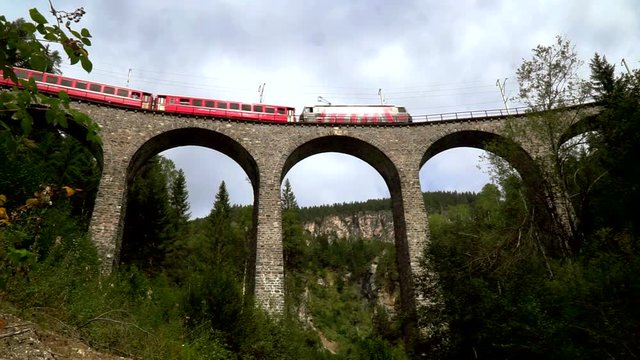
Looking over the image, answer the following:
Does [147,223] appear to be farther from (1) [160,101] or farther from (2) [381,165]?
(2) [381,165]

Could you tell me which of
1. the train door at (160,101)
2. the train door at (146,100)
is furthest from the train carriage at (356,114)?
the train door at (146,100)

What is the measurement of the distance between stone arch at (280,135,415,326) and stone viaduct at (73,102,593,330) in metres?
0.04

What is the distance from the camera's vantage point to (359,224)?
424 feet

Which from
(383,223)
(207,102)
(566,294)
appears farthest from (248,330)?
(383,223)

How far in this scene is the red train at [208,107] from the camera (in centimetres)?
1989

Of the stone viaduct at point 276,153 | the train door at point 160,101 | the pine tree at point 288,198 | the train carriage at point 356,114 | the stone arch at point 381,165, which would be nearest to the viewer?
the stone viaduct at point 276,153

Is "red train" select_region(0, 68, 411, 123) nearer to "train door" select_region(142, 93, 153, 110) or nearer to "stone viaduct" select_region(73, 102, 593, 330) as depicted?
"train door" select_region(142, 93, 153, 110)

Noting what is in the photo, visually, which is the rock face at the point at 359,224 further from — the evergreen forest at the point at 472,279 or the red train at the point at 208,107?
the evergreen forest at the point at 472,279

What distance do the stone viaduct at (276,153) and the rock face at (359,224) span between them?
10157cm

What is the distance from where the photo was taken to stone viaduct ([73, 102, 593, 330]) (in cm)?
1690

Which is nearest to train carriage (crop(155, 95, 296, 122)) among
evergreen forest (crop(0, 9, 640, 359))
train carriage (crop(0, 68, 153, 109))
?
train carriage (crop(0, 68, 153, 109))

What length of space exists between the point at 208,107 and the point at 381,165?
8.52m

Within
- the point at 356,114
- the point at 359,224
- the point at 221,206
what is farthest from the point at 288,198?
the point at 359,224

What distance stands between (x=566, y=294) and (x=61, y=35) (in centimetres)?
1041
